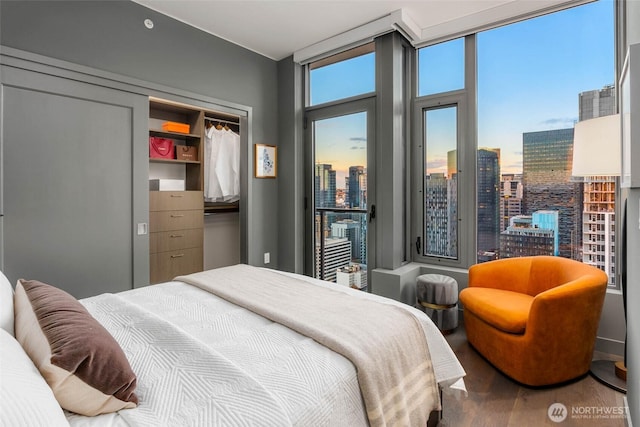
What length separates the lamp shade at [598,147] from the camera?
201 cm

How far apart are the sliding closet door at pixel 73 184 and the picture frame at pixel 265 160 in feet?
3.95

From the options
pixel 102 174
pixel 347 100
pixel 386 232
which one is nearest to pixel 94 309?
pixel 102 174

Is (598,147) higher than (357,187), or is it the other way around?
(598,147)

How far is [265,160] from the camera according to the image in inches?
154

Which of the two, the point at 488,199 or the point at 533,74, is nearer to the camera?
the point at 533,74

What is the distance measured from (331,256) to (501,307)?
6.39 feet

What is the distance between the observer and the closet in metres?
3.39

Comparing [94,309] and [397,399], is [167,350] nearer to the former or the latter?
[94,309]

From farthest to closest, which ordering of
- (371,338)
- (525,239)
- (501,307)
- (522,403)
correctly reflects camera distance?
(525,239) → (501,307) → (522,403) → (371,338)

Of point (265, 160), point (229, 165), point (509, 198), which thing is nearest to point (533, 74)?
point (509, 198)

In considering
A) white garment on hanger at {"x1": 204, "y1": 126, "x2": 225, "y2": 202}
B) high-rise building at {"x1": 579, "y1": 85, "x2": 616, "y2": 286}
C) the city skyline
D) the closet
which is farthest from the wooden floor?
white garment on hanger at {"x1": 204, "y1": 126, "x2": 225, "y2": 202}

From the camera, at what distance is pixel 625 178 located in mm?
1455

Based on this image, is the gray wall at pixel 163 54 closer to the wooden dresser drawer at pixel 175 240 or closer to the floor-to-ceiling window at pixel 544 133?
the wooden dresser drawer at pixel 175 240

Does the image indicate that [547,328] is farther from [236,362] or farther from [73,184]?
[73,184]
